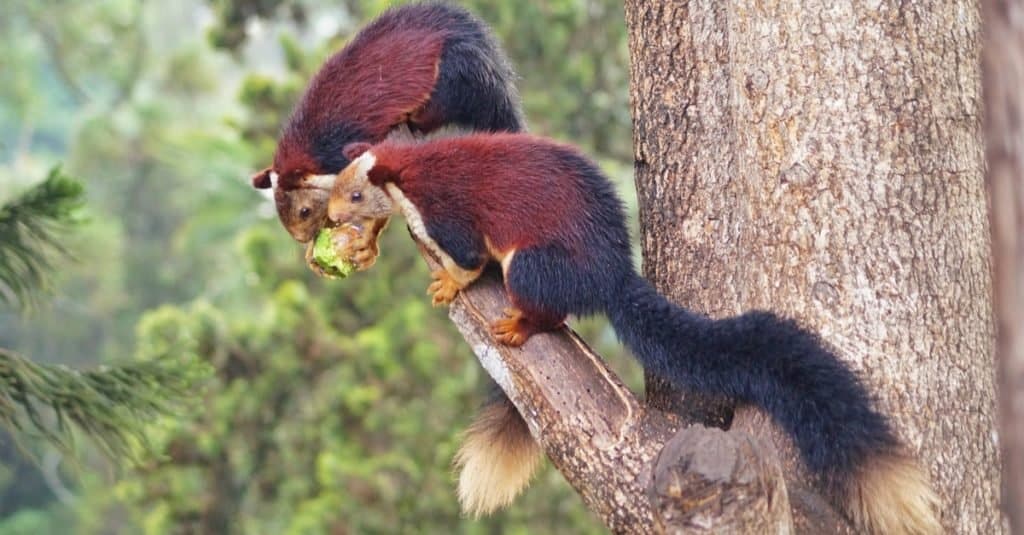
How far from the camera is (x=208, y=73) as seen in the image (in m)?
14.0

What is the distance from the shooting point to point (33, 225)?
10.8 feet

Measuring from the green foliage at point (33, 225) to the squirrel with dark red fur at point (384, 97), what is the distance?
1.83ft

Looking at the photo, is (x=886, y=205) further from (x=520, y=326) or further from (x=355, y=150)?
(x=355, y=150)

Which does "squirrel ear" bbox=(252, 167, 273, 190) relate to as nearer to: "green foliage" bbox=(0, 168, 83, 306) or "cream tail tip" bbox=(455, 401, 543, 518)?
"green foliage" bbox=(0, 168, 83, 306)

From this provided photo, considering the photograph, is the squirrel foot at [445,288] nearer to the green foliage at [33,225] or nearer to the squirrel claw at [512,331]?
the squirrel claw at [512,331]

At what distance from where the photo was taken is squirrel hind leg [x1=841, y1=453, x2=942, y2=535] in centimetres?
211

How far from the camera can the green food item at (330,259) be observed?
279 centimetres

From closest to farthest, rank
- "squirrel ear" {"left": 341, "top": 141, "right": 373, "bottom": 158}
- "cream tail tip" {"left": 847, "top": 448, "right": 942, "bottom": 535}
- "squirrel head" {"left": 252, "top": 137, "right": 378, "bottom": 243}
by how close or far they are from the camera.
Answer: "cream tail tip" {"left": 847, "top": 448, "right": 942, "bottom": 535}, "squirrel ear" {"left": 341, "top": 141, "right": 373, "bottom": 158}, "squirrel head" {"left": 252, "top": 137, "right": 378, "bottom": 243}

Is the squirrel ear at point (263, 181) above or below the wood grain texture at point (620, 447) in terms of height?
above

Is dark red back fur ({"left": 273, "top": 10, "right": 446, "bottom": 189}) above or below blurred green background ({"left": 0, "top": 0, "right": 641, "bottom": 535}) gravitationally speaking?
above

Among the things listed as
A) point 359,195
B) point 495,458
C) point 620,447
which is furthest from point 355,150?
point 620,447

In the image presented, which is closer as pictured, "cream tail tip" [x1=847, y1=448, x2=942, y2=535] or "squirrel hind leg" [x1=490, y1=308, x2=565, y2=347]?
"cream tail tip" [x1=847, y1=448, x2=942, y2=535]

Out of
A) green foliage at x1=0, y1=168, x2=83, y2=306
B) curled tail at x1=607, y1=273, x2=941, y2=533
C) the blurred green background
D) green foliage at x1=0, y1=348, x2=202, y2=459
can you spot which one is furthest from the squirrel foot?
the blurred green background

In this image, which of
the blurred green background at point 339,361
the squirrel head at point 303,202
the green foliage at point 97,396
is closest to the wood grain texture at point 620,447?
the squirrel head at point 303,202
